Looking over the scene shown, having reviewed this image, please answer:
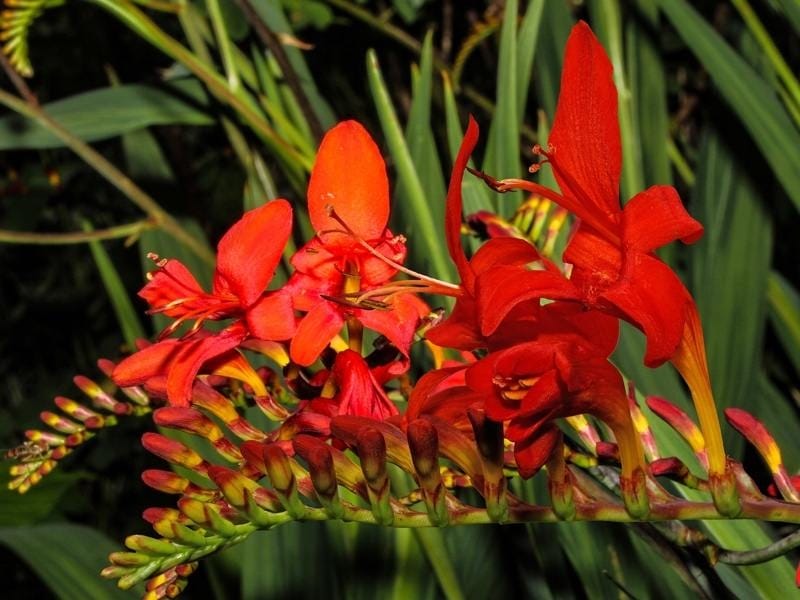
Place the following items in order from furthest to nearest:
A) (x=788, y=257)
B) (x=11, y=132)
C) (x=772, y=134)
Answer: (x=788, y=257)
(x=11, y=132)
(x=772, y=134)

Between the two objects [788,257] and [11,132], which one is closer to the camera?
[11,132]

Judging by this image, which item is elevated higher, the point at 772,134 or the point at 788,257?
the point at 772,134

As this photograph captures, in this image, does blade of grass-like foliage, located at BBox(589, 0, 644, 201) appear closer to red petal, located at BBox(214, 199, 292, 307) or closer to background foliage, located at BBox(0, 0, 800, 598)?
background foliage, located at BBox(0, 0, 800, 598)

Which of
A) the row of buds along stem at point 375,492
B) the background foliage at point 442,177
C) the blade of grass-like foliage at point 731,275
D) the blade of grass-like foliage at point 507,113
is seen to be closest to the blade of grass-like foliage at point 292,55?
the background foliage at point 442,177

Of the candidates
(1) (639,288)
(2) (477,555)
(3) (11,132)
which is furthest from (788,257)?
(1) (639,288)

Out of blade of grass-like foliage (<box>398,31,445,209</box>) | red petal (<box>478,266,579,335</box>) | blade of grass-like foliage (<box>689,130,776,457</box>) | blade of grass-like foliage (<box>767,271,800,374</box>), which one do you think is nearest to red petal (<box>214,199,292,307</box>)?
red petal (<box>478,266,579,335</box>)

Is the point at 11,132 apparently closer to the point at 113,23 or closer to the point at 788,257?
the point at 113,23

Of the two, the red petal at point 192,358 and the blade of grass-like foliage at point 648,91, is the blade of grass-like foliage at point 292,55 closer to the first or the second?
the blade of grass-like foliage at point 648,91

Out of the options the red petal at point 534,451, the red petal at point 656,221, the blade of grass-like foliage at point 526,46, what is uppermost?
the blade of grass-like foliage at point 526,46
